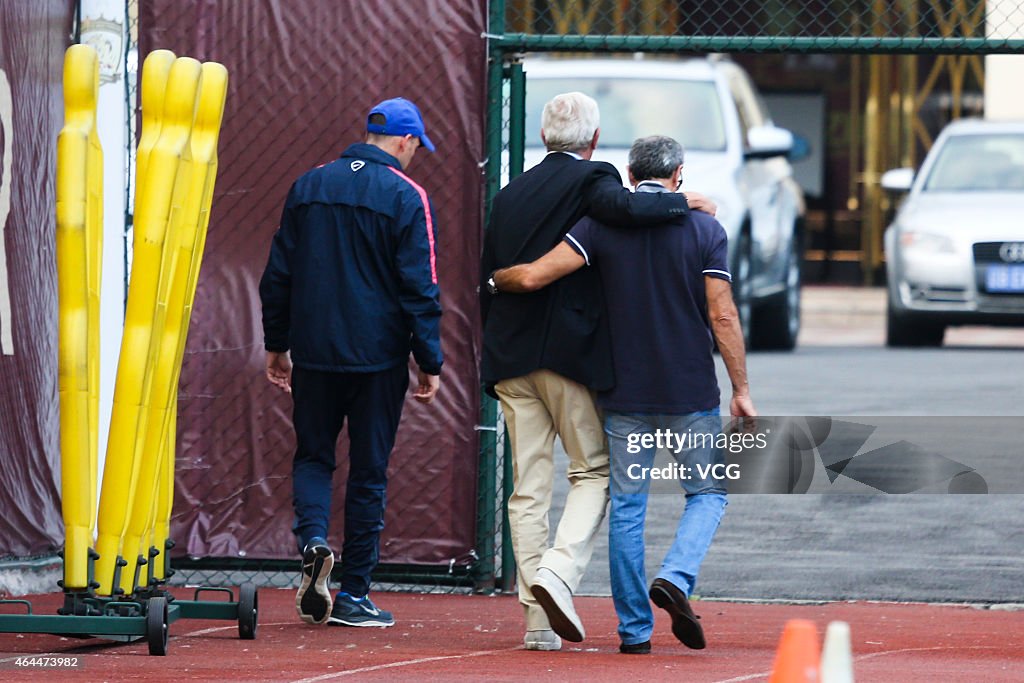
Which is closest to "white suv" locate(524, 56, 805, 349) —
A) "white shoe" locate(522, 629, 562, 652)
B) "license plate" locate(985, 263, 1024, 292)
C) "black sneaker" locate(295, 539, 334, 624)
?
"license plate" locate(985, 263, 1024, 292)

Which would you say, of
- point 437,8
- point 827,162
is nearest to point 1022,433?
point 437,8

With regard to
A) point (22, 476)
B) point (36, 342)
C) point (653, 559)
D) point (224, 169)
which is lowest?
point (653, 559)

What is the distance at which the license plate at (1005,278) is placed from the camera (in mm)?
14930

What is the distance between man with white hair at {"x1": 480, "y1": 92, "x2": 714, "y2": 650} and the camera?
640 centimetres

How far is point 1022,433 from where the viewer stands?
8883 mm

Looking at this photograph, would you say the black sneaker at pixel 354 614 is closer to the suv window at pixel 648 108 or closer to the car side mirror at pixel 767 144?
the suv window at pixel 648 108

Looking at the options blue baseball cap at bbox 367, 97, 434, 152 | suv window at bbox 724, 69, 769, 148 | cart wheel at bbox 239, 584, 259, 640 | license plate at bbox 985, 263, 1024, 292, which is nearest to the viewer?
cart wheel at bbox 239, 584, 259, 640

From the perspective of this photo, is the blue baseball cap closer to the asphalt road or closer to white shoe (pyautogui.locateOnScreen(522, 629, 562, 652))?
white shoe (pyautogui.locateOnScreen(522, 629, 562, 652))

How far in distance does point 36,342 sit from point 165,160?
180 centimetres

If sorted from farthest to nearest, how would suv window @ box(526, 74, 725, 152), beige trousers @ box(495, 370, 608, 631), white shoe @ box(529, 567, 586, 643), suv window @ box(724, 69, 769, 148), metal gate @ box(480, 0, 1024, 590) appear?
metal gate @ box(480, 0, 1024, 590)
suv window @ box(724, 69, 769, 148)
suv window @ box(526, 74, 725, 152)
beige trousers @ box(495, 370, 608, 631)
white shoe @ box(529, 567, 586, 643)

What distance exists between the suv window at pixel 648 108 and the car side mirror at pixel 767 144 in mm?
282

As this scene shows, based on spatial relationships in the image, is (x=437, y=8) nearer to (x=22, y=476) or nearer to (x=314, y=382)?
(x=314, y=382)

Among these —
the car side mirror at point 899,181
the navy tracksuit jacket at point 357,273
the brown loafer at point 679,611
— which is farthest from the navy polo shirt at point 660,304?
the car side mirror at point 899,181

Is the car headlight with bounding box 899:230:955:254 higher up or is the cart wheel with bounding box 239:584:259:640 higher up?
the car headlight with bounding box 899:230:955:254
